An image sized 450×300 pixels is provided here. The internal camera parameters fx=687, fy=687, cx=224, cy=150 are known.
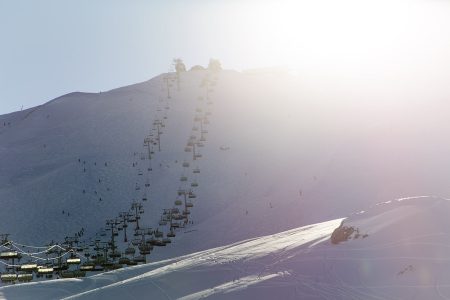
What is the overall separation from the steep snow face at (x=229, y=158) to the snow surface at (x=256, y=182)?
0.97 feet

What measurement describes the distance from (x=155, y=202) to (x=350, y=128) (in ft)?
116

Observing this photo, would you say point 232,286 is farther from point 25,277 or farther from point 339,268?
point 25,277

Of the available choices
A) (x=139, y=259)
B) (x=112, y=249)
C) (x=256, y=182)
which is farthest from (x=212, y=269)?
(x=256, y=182)

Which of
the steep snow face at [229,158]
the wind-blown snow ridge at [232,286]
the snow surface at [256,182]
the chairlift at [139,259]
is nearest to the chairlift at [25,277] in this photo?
the chairlift at [139,259]

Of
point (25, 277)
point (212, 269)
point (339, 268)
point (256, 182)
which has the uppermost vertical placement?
point (256, 182)

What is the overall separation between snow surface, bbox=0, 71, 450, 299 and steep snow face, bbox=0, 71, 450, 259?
0.97 feet

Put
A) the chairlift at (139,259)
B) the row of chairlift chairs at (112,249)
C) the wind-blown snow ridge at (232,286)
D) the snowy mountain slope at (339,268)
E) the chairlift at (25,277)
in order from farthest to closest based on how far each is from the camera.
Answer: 1. the chairlift at (139,259)
2. the row of chairlift chairs at (112,249)
3. the chairlift at (25,277)
4. the wind-blown snow ridge at (232,286)
5. the snowy mountain slope at (339,268)

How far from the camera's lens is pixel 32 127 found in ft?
450

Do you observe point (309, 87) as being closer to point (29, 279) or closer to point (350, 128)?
point (350, 128)

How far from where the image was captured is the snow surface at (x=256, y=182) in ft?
102

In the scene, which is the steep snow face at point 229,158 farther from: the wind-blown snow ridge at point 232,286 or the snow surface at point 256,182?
the wind-blown snow ridge at point 232,286

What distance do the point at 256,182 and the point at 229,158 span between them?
38.5ft

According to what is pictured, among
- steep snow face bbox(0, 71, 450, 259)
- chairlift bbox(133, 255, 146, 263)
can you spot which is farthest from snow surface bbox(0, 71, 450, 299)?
chairlift bbox(133, 255, 146, 263)

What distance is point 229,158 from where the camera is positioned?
103m
